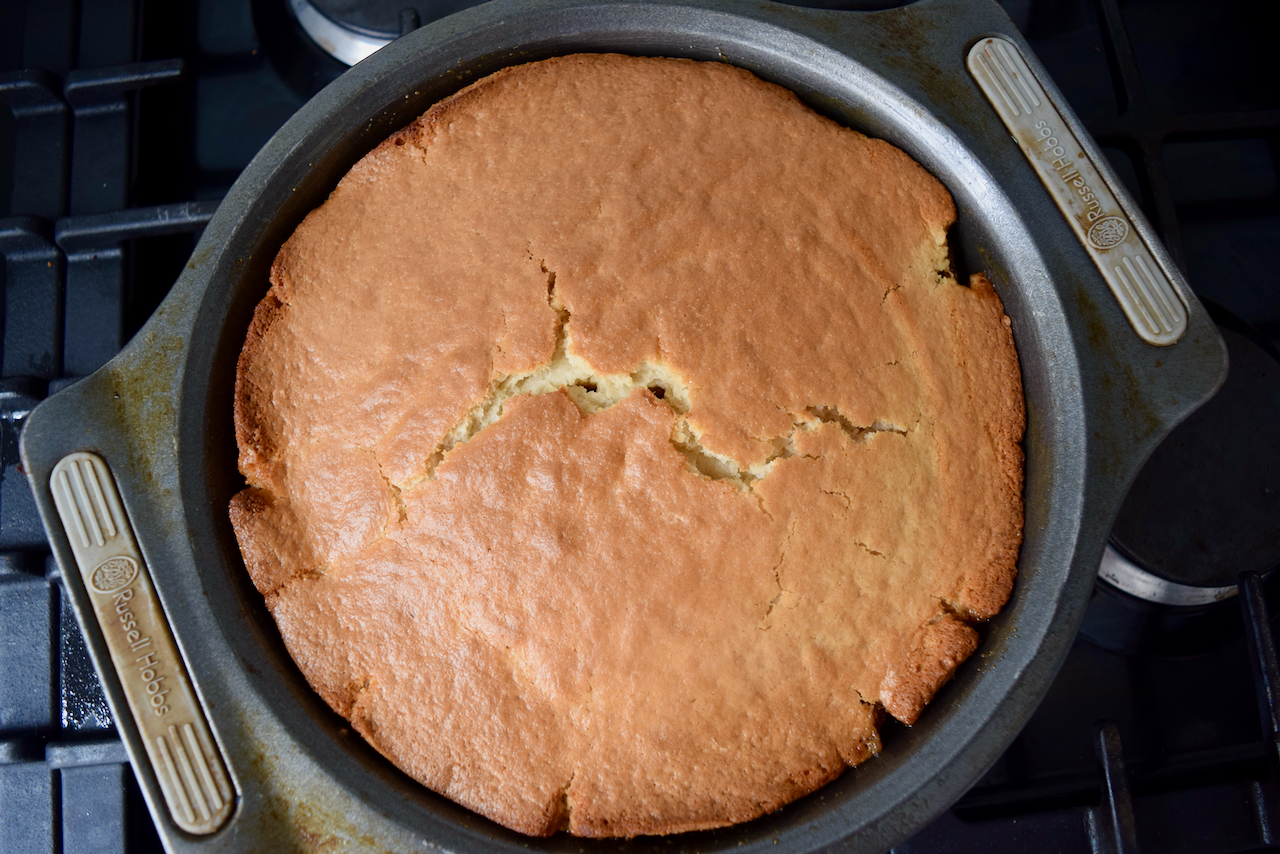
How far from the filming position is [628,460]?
118cm

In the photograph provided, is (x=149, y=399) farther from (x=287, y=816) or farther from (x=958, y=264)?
(x=958, y=264)

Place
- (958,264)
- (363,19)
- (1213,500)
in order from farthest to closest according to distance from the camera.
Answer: (363,19), (1213,500), (958,264)

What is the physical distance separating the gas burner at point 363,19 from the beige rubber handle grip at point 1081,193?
1.07 metres

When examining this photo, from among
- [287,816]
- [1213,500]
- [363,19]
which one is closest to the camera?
[287,816]

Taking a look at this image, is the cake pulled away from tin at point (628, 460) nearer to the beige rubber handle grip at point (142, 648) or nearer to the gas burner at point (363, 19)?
the beige rubber handle grip at point (142, 648)

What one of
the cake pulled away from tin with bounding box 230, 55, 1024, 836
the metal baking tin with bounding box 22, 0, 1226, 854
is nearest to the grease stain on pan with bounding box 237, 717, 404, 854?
the metal baking tin with bounding box 22, 0, 1226, 854

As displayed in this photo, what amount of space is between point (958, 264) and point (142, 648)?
4.72ft

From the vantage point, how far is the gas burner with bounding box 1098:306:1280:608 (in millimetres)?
1490

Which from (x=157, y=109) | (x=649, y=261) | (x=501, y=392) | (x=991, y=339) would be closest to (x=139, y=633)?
(x=501, y=392)

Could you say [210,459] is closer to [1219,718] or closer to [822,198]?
[822,198]

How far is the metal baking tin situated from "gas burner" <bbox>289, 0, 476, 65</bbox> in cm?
40

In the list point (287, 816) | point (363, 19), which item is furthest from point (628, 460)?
Result: point (363, 19)

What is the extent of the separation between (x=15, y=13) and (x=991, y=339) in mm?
2185

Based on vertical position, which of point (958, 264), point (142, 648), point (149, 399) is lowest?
point (142, 648)
